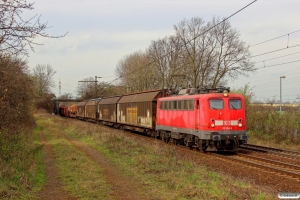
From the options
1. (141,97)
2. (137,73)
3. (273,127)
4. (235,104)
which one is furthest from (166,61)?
(235,104)

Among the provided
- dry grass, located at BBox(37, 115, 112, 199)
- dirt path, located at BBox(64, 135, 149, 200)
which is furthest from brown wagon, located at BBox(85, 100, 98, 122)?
dirt path, located at BBox(64, 135, 149, 200)

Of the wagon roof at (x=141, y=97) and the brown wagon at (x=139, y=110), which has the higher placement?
the wagon roof at (x=141, y=97)

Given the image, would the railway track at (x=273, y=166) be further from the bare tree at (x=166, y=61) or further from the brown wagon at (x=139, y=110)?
the bare tree at (x=166, y=61)

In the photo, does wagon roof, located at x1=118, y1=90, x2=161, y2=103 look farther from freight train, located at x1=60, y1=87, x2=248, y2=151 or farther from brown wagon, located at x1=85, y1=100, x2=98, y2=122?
brown wagon, located at x1=85, y1=100, x2=98, y2=122

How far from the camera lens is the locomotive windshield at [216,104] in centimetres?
1605

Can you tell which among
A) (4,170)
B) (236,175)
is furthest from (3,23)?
(236,175)

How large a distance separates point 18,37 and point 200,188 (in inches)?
216

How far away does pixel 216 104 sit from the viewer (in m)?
16.1

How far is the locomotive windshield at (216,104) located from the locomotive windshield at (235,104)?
0.47m

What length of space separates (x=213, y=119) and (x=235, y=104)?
1.50 m

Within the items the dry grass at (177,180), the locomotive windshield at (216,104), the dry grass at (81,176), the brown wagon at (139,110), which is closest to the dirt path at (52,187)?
the dry grass at (81,176)

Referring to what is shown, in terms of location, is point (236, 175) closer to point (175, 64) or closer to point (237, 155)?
point (237, 155)

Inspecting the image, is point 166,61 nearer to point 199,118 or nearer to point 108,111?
point 108,111

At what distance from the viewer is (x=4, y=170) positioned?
28.1 ft
